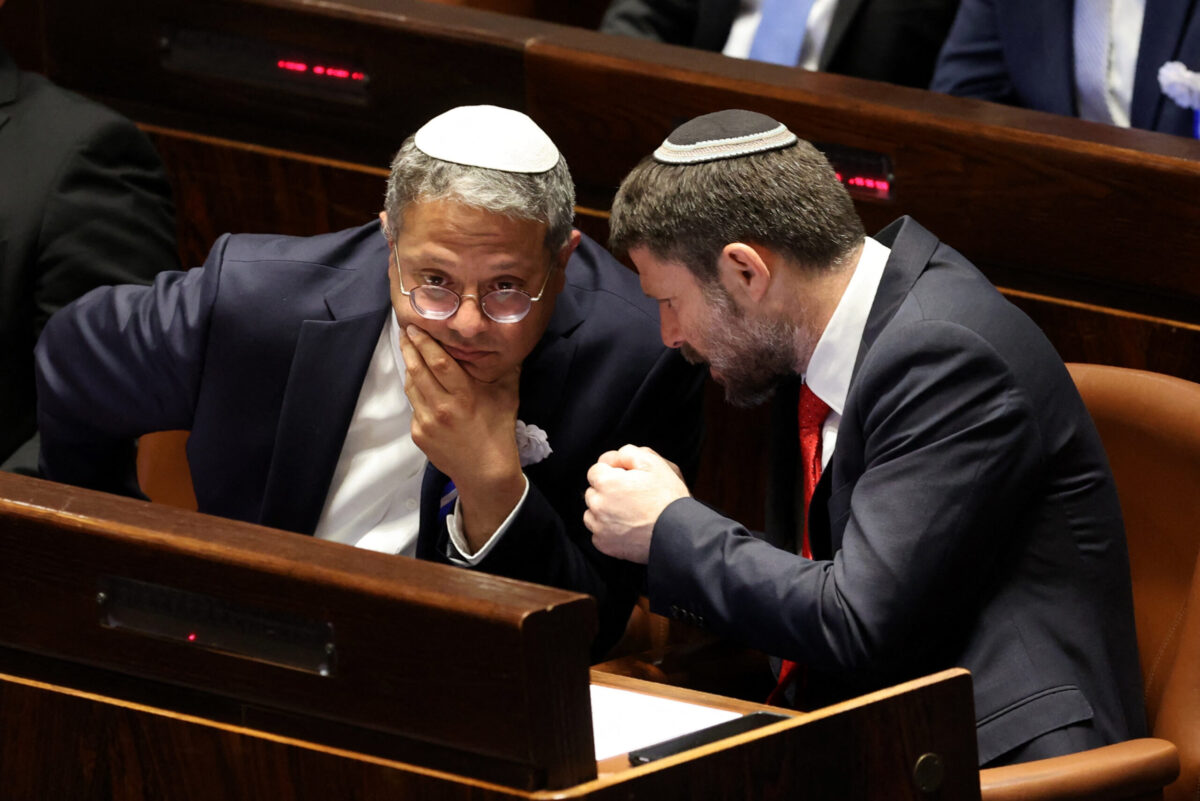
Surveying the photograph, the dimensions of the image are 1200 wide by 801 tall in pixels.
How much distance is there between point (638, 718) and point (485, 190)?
71 centimetres

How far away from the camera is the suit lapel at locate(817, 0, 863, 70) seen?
3068 millimetres

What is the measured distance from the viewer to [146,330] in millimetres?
2092

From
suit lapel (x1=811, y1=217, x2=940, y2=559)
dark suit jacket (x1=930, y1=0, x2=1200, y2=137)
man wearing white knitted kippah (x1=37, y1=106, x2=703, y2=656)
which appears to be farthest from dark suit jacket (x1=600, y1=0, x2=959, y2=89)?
suit lapel (x1=811, y1=217, x2=940, y2=559)

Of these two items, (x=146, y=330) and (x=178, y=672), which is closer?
(x=178, y=672)

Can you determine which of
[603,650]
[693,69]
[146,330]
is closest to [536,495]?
[603,650]

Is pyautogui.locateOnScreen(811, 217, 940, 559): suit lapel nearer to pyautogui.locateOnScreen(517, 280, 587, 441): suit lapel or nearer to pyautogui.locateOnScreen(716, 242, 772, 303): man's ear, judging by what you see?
pyautogui.locateOnScreen(716, 242, 772, 303): man's ear

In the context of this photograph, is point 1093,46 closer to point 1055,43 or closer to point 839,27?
point 1055,43

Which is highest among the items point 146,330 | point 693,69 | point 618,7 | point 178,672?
point 618,7

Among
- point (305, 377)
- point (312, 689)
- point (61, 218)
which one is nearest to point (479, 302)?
point (305, 377)

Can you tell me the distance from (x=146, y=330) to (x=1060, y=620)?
1.21 metres

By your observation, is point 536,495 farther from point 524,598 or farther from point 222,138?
point 222,138

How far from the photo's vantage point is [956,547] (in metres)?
1.71

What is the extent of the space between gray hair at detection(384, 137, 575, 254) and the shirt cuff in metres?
0.32

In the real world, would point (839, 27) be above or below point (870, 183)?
above
